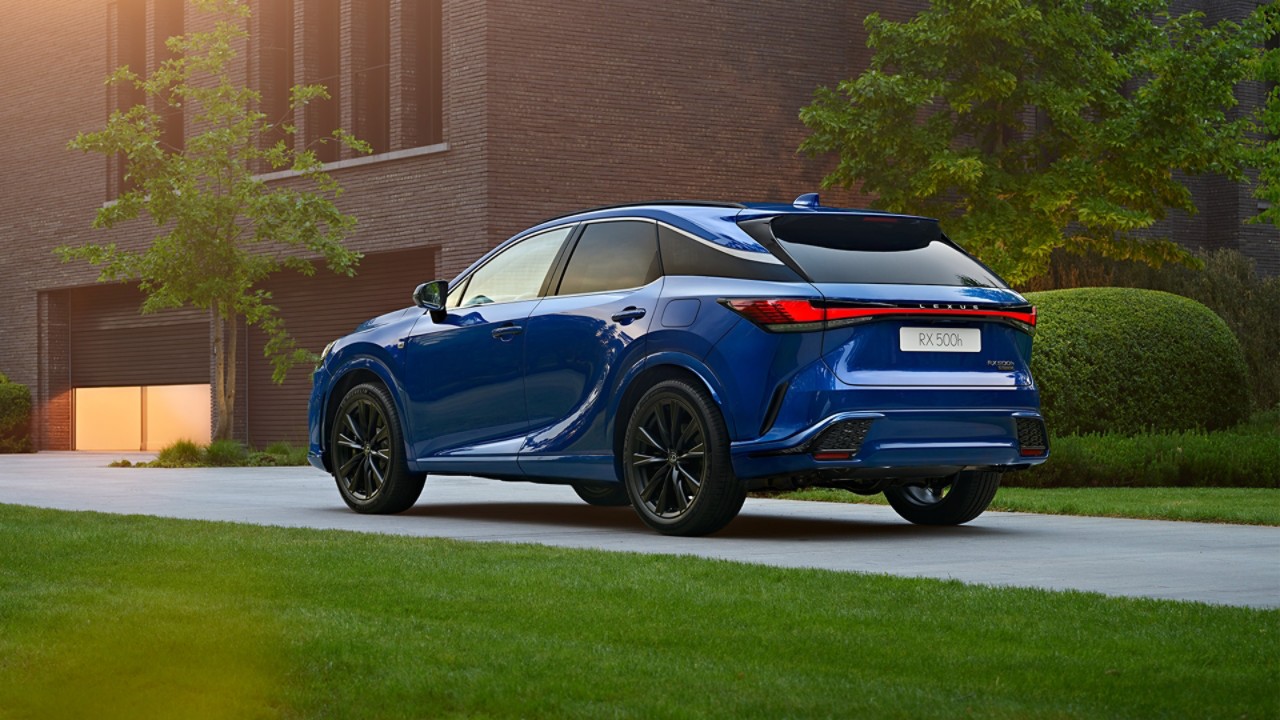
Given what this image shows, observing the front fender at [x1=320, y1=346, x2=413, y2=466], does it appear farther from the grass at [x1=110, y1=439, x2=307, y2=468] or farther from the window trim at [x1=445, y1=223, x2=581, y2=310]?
the grass at [x1=110, y1=439, x2=307, y2=468]

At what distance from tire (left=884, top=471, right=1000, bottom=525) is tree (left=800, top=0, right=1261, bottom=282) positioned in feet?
43.9

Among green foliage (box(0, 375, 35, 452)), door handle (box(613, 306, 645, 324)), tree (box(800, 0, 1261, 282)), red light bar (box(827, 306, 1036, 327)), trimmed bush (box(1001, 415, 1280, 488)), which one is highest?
tree (box(800, 0, 1261, 282))

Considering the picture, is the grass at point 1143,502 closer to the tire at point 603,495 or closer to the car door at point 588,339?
the tire at point 603,495

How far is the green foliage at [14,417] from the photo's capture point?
31984 millimetres

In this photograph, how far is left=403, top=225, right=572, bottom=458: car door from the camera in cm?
1036

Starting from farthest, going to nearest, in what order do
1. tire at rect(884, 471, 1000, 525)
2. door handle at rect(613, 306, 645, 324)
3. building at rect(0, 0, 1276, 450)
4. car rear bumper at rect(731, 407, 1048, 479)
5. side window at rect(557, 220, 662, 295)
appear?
building at rect(0, 0, 1276, 450), tire at rect(884, 471, 1000, 525), side window at rect(557, 220, 662, 295), door handle at rect(613, 306, 645, 324), car rear bumper at rect(731, 407, 1048, 479)

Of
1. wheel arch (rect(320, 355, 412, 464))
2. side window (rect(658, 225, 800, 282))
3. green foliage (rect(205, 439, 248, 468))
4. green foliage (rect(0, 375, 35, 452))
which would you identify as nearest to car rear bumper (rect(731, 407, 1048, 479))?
side window (rect(658, 225, 800, 282))

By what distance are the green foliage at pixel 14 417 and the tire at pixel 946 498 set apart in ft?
81.4

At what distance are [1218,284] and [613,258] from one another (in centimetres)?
2061

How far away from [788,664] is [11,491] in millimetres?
11302

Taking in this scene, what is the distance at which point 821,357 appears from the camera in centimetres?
877

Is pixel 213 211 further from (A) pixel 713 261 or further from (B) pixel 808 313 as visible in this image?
(B) pixel 808 313

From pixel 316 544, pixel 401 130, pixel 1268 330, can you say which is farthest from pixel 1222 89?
pixel 316 544

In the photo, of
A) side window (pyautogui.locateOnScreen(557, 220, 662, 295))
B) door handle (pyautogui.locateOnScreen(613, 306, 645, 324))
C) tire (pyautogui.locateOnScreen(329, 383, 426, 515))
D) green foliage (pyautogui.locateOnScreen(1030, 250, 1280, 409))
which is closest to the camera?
door handle (pyautogui.locateOnScreen(613, 306, 645, 324))
